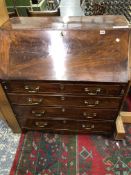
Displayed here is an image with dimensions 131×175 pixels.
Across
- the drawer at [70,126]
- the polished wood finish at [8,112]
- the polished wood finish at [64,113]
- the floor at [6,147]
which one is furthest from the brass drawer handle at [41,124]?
the floor at [6,147]

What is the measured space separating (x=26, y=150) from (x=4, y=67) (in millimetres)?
957

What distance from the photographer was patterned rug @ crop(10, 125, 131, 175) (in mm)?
1503

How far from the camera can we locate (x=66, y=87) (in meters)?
1.21

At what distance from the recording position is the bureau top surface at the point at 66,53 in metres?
1.14

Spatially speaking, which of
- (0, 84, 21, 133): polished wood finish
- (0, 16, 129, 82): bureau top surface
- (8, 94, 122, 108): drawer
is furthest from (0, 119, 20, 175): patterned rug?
(0, 16, 129, 82): bureau top surface

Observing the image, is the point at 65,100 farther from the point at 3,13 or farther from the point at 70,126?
the point at 3,13

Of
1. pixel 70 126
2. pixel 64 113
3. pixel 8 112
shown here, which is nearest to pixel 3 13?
pixel 8 112

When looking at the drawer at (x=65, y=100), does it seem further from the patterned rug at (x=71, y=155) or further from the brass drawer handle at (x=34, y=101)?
the patterned rug at (x=71, y=155)

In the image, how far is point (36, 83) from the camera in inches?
47.6

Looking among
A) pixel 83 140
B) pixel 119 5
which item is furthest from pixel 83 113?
pixel 119 5

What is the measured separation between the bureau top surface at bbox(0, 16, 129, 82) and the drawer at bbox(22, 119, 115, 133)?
60cm

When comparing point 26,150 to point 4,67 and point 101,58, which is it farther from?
point 101,58

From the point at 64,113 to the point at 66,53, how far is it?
584mm

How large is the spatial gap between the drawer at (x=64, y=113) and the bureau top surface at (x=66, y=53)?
1.26ft
